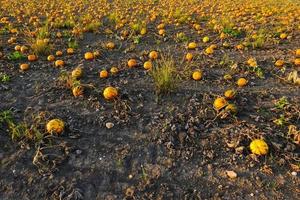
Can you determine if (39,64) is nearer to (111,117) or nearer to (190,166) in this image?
(111,117)

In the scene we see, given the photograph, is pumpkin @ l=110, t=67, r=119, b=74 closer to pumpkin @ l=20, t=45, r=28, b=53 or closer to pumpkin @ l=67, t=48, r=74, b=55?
pumpkin @ l=67, t=48, r=74, b=55

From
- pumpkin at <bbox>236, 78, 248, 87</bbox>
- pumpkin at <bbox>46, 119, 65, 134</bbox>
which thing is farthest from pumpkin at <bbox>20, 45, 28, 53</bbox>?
pumpkin at <bbox>236, 78, 248, 87</bbox>

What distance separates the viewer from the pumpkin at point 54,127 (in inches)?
174

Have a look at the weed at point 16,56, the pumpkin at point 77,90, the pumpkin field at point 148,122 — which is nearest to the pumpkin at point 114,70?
the pumpkin field at point 148,122

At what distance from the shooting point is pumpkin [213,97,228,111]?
4.94 meters

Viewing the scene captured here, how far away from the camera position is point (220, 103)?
195 inches

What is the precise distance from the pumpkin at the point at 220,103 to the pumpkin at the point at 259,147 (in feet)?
3.13

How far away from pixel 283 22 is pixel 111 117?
868 centimetres

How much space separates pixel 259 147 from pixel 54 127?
2.99m

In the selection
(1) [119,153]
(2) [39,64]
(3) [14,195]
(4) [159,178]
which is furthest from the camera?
(2) [39,64]

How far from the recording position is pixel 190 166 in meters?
3.98

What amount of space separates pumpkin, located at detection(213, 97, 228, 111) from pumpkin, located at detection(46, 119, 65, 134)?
99.9 inches

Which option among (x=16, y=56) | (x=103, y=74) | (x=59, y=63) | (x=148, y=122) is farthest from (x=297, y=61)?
(x=16, y=56)

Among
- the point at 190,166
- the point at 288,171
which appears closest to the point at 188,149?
the point at 190,166
